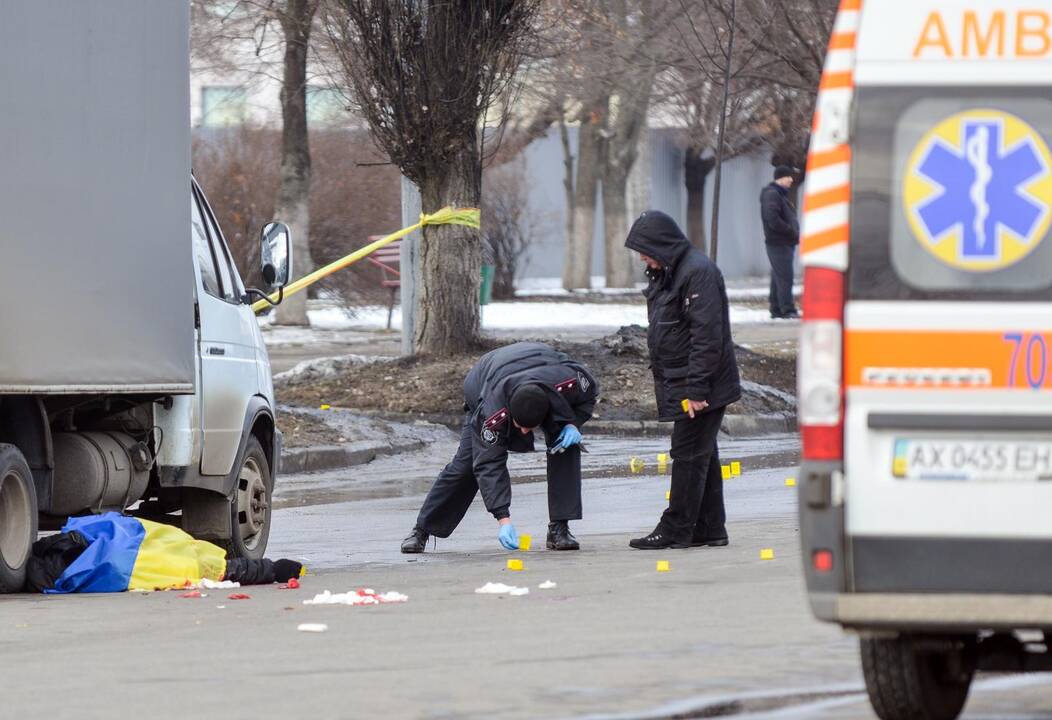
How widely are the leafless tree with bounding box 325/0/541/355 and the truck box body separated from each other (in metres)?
10.2

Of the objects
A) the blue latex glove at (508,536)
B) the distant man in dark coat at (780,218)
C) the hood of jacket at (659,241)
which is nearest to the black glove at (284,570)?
the blue latex glove at (508,536)

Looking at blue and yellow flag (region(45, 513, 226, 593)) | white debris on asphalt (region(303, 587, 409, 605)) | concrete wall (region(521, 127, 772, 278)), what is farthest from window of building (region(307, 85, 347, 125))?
white debris on asphalt (region(303, 587, 409, 605))

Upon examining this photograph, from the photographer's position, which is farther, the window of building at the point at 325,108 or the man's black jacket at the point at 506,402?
the window of building at the point at 325,108

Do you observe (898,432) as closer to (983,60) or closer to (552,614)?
(983,60)

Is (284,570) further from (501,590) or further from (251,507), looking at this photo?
(501,590)

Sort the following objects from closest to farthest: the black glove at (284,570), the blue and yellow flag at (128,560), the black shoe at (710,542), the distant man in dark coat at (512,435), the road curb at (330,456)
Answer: the blue and yellow flag at (128,560) → the black glove at (284,570) → the distant man in dark coat at (512,435) → the black shoe at (710,542) → the road curb at (330,456)

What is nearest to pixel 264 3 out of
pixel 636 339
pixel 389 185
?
pixel 389 185

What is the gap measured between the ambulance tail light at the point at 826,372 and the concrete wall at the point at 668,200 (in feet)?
131

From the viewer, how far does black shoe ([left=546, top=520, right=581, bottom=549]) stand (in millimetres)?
10570

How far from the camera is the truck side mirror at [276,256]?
10.2m

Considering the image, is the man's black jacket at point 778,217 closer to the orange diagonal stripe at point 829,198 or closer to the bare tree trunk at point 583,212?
the bare tree trunk at point 583,212

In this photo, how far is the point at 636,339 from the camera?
20344 mm

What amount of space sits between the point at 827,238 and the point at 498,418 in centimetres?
509

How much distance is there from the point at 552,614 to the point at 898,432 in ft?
10.0
